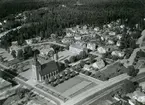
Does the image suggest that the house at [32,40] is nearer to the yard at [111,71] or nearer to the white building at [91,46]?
the white building at [91,46]

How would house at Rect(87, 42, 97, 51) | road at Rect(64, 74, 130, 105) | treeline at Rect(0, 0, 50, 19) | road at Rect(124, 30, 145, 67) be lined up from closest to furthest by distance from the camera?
road at Rect(64, 74, 130, 105), road at Rect(124, 30, 145, 67), house at Rect(87, 42, 97, 51), treeline at Rect(0, 0, 50, 19)

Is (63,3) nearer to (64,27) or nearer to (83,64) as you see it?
(64,27)

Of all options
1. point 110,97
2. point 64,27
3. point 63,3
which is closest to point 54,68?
point 110,97

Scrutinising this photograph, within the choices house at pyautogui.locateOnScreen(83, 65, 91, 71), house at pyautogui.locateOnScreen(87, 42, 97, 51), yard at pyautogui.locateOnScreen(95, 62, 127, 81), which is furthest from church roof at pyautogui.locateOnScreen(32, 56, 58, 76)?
house at pyautogui.locateOnScreen(87, 42, 97, 51)

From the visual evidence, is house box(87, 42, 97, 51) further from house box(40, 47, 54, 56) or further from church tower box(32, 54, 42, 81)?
church tower box(32, 54, 42, 81)

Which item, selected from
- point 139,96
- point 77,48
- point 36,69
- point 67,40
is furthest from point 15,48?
point 139,96

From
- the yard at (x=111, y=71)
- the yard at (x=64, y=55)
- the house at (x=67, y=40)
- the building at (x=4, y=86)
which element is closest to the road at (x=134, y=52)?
the yard at (x=111, y=71)

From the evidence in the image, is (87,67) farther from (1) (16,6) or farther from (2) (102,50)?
(1) (16,6)
